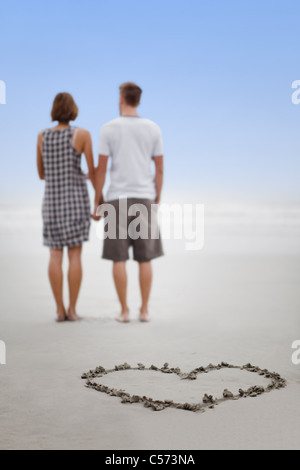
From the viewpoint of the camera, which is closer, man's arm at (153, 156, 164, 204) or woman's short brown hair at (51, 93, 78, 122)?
woman's short brown hair at (51, 93, 78, 122)

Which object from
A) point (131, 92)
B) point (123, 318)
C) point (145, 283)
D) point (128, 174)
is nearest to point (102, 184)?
point (128, 174)

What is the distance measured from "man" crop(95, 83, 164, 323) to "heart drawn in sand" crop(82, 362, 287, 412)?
1538 millimetres

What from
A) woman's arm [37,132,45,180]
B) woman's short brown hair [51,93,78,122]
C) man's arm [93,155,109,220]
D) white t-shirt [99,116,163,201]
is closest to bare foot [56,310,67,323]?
man's arm [93,155,109,220]

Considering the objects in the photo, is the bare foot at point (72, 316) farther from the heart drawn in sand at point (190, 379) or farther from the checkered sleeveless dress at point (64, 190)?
the heart drawn in sand at point (190, 379)

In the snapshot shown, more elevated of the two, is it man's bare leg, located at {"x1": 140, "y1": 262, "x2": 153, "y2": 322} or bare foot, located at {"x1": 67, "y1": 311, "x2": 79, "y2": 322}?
man's bare leg, located at {"x1": 140, "y1": 262, "x2": 153, "y2": 322}

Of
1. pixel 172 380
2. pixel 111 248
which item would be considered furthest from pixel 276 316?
pixel 172 380

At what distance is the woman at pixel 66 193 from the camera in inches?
191

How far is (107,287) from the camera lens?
22.1 ft

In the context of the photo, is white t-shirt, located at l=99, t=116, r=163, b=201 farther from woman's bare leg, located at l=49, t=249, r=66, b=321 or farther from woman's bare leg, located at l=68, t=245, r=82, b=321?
woman's bare leg, located at l=49, t=249, r=66, b=321

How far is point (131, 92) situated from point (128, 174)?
26.3 inches

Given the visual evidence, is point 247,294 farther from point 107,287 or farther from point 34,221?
point 34,221

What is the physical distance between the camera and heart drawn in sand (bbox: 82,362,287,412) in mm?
2652

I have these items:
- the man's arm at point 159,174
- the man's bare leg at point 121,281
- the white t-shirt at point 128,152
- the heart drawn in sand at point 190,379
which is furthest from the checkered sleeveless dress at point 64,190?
the heart drawn in sand at point 190,379

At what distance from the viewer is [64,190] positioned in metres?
4.86
